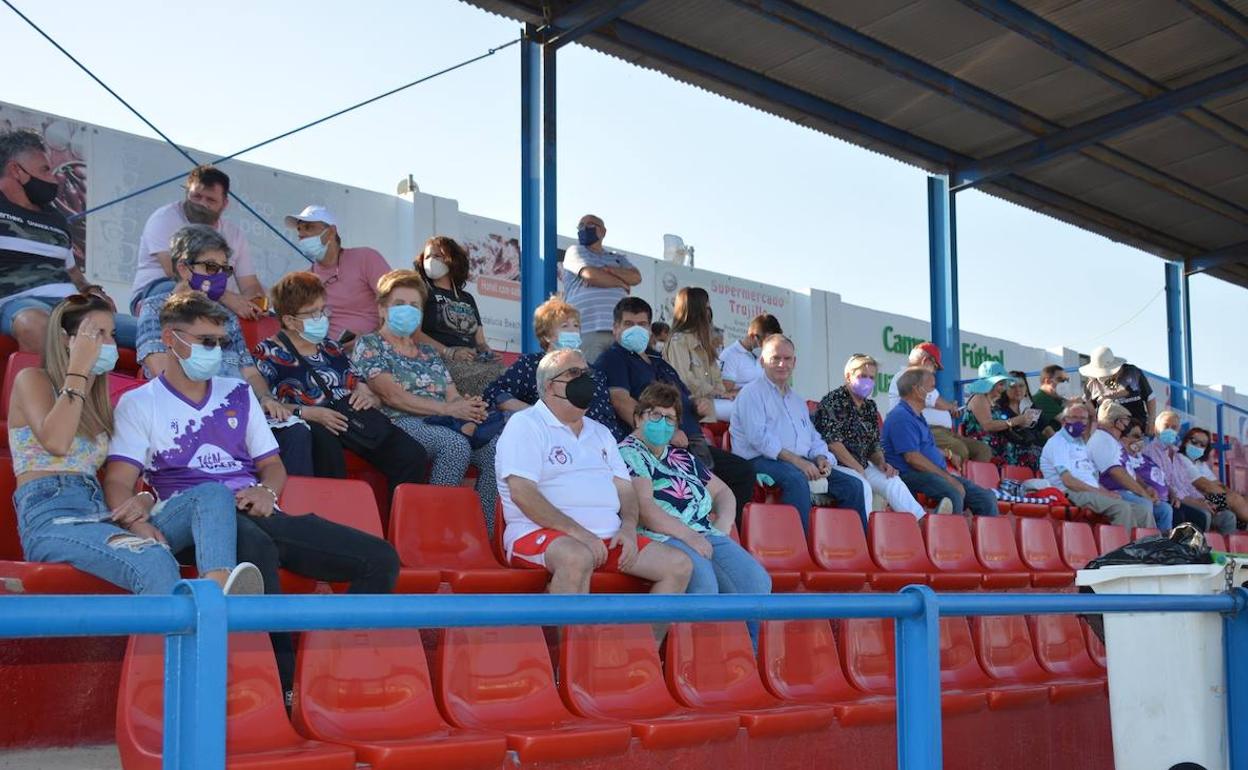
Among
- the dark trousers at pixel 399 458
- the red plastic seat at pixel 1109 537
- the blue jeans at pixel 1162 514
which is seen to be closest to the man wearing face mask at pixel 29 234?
the dark trousers at pixel 399 458

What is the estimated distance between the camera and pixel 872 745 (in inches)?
135

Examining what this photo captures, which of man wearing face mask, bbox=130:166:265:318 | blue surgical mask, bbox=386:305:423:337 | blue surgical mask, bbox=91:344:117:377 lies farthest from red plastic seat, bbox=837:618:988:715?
man wearing face mask, bbox=130:166:265:318

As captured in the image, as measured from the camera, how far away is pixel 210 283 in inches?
179

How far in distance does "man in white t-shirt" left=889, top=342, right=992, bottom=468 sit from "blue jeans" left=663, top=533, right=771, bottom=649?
3421mm

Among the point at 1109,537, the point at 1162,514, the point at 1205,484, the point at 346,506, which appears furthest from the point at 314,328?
the point at 1205,484

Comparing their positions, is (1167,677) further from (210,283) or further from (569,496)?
(210,283)

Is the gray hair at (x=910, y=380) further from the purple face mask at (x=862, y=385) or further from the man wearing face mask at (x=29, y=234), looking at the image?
the man wearing face mask at (x=29, y=234)

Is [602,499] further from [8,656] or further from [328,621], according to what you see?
[328,621]

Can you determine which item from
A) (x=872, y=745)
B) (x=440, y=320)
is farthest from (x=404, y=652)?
(x=440, y=320)

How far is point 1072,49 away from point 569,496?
254 inches

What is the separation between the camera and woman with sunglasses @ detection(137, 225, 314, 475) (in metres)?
4.26

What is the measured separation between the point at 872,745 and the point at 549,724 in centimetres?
93

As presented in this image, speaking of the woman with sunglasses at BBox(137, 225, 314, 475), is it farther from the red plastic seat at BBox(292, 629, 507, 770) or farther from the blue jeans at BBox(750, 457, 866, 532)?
the blue jeans at BBox(750, 457, 866, 532)

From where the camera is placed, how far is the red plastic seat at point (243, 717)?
1930 millimetres
